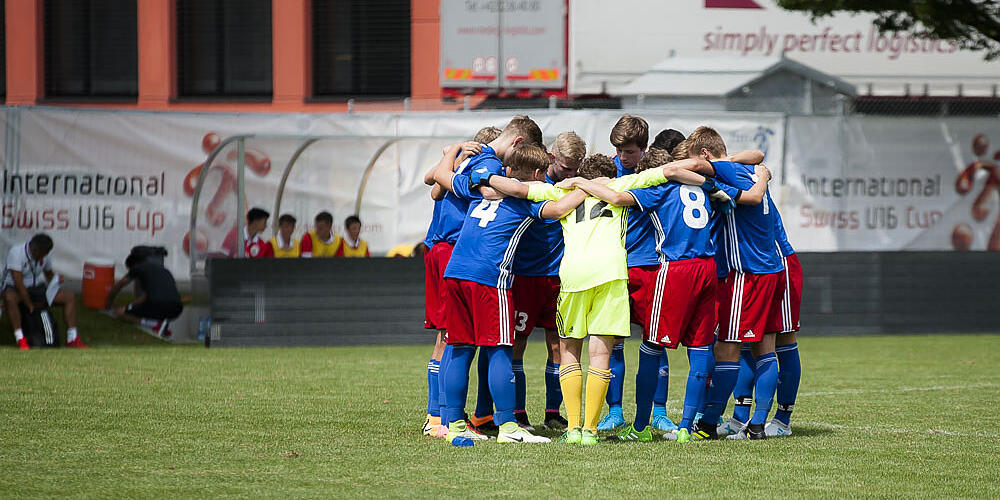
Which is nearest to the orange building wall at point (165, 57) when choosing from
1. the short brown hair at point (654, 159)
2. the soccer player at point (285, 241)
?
the soccer player at point (285, 241)

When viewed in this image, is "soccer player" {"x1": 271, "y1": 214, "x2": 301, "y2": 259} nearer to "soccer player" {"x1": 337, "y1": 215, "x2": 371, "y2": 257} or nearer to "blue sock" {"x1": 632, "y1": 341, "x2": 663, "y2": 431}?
"soccer player" {"x1": 337, "y1": 215, "x2": 371, "y2": 257}

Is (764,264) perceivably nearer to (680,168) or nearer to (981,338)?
(680,168)

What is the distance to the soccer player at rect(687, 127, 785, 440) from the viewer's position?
7336mm

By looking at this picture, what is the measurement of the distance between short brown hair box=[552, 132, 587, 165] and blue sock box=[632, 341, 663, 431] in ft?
3.92

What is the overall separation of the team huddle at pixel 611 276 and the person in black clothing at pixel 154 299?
841 cm

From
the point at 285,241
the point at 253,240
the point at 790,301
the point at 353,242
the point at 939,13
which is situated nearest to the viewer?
the point at 790,301

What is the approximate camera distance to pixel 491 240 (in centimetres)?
709

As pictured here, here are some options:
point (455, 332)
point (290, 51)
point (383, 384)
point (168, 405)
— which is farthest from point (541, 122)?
point (290, 51)

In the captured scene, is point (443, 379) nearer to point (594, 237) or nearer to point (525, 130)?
point (594, 237)

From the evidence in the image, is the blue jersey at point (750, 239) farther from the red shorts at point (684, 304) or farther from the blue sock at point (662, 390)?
the blue sock at point (662, 390)

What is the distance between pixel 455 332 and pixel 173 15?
21033 mm

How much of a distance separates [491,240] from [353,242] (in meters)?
8.52

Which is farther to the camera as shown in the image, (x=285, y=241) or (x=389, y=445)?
(x=285, y=241)

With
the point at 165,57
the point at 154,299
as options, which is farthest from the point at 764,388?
the point at 165,57
